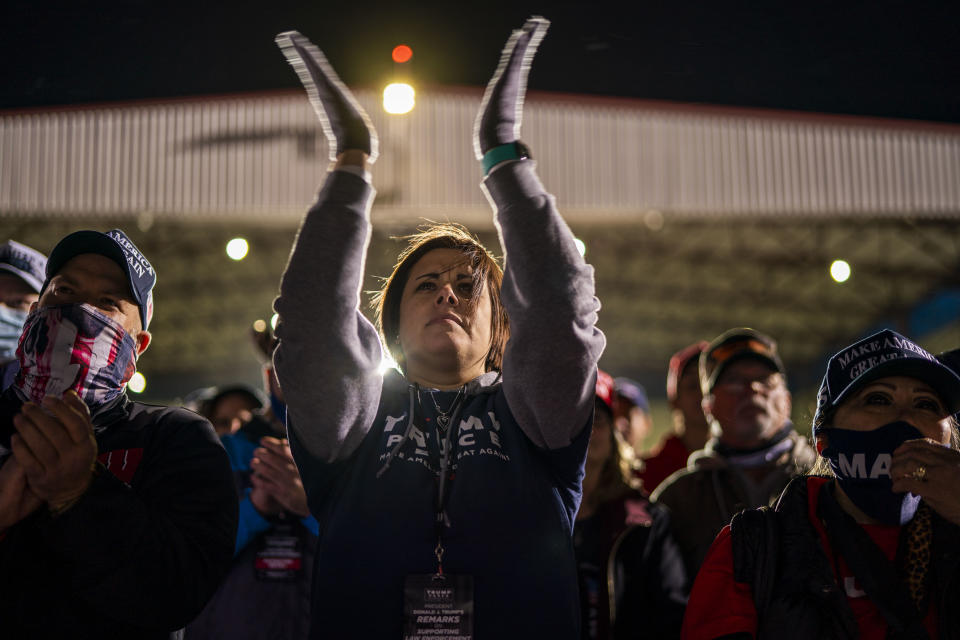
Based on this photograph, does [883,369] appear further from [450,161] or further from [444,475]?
[450,161]

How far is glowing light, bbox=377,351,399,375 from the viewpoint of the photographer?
1723 mm

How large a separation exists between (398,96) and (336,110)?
1.29 metres

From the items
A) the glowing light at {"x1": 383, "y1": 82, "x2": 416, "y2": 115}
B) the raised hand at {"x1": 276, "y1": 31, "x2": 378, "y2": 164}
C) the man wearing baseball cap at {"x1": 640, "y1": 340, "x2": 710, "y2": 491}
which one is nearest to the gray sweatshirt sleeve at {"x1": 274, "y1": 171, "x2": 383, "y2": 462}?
the raised hand at {"x1": 276, "y1": 31, "x2": 378, "y2": 164}

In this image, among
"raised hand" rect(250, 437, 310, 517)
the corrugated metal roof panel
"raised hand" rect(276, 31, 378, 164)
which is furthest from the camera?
the corrugated metal roof panel

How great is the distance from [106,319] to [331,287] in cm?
59

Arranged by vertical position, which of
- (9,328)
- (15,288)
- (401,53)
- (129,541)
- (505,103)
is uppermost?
(401,53)

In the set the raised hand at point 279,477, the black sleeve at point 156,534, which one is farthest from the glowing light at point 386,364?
the raised hand at point 279,477

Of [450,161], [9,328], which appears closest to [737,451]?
[9,328]

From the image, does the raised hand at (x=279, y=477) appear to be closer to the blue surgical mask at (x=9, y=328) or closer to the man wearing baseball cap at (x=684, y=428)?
the blue surgical mask at (x=9, y=328)

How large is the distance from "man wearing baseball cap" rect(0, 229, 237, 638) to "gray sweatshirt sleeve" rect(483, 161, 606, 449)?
70 centimetres

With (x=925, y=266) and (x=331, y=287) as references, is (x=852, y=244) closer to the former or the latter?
(x=925, y=266)

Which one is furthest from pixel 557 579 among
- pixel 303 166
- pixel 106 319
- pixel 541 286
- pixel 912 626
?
pixel 303 166

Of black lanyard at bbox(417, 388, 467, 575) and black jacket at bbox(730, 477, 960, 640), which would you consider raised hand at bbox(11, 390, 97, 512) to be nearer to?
black lanyard at bbox(417, 388, 467, 575)

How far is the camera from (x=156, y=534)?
5.11 feet
